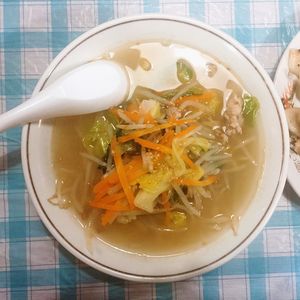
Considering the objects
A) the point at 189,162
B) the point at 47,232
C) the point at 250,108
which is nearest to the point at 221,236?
the point at 189,162

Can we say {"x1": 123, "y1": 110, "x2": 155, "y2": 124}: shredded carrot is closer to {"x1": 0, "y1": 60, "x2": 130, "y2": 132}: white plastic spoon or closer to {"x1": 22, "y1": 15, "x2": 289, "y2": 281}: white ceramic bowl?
{"x1": 0, "y1": 60, "x2": 130, "y2": 132}: white plastic spoon

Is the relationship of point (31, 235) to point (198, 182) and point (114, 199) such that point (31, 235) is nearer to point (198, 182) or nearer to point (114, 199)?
point (114, 199)

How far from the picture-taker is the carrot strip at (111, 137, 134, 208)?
1225 millimetres

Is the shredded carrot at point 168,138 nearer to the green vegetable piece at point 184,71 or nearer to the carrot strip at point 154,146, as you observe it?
the carrot strip at point 154,146

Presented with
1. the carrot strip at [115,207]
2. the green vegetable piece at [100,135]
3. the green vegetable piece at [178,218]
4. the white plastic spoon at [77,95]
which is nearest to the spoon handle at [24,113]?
the white plastic spoon at [77,95]

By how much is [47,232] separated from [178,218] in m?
0.39

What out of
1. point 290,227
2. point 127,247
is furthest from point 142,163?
point 290,227

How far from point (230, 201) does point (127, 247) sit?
0.30 meters

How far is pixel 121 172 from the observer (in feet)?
4.03

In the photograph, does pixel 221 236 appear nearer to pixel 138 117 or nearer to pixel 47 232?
pixel 138 117

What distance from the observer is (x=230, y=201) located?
1.35 m

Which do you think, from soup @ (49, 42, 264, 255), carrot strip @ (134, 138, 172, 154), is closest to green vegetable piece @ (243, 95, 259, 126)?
soup @ (49, 42, 264, 255)

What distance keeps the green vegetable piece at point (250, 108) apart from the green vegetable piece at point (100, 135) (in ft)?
1.10

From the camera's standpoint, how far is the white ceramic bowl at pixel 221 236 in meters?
1.27
